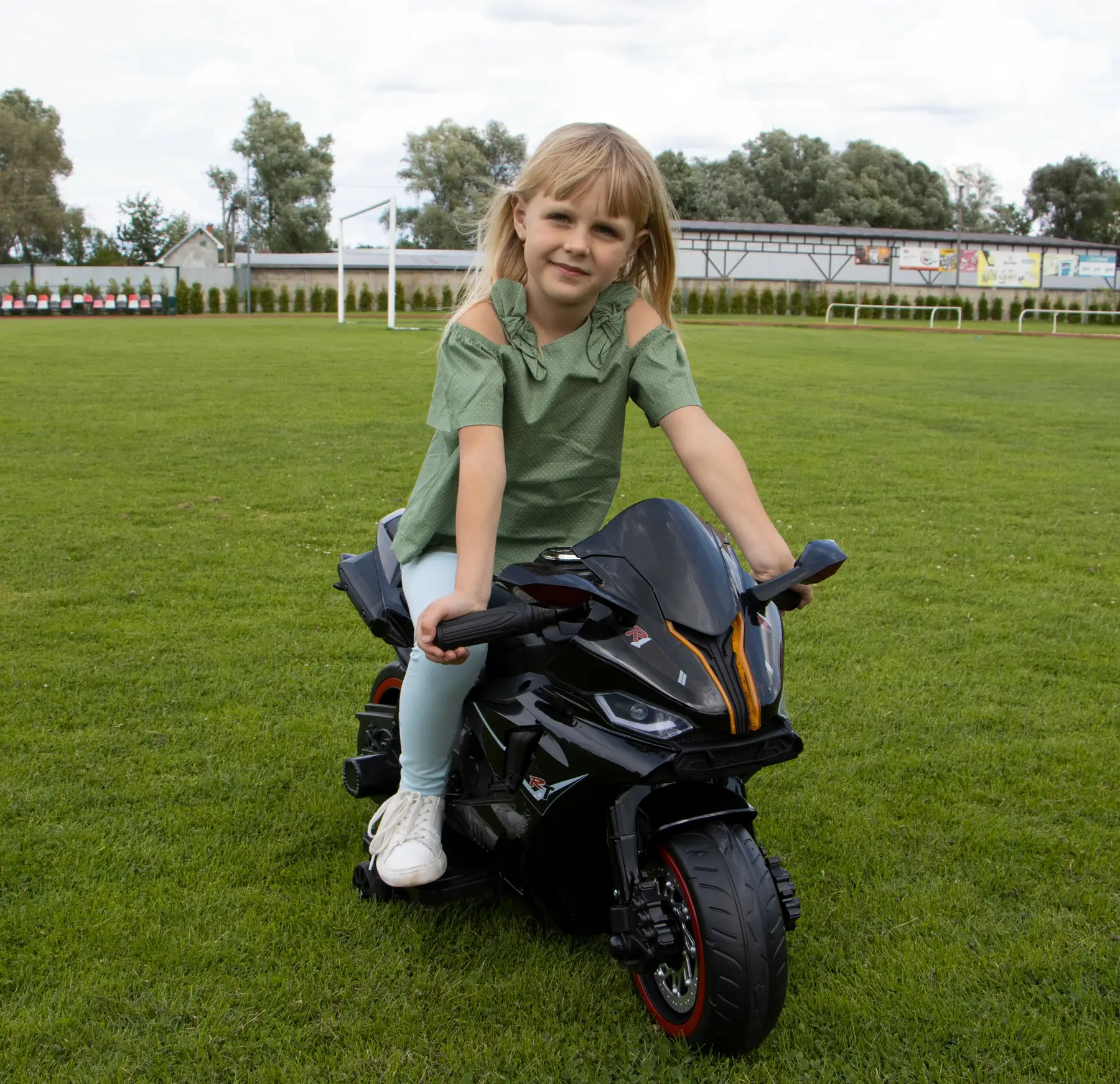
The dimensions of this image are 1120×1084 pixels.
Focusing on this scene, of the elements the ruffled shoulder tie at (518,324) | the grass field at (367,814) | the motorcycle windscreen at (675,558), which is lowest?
the grass field at (367,814)

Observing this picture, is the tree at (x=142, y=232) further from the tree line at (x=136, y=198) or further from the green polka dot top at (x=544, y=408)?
the green polka dot top at (x=544, y=408)

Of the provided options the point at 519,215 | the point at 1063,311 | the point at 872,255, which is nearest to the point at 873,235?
the point at 872,255

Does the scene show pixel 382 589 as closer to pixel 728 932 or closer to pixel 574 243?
pixel 574 243

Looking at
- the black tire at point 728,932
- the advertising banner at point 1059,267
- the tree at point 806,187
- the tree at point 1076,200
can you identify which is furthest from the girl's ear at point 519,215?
the tree at point 1076,200

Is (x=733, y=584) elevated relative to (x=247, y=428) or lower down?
elevated

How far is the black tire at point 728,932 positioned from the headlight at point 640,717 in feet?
0.98

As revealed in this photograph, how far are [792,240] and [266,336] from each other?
41.6m

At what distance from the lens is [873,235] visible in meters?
65.3

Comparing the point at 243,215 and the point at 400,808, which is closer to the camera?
the point at 400,808

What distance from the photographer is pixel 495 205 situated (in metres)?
2.80

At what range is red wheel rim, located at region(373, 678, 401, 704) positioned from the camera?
3470mm

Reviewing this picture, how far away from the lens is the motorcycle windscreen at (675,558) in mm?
2289

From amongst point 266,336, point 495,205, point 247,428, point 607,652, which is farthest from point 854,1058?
point 266,336

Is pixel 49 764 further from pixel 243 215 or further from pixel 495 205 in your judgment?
pixel 243 215
